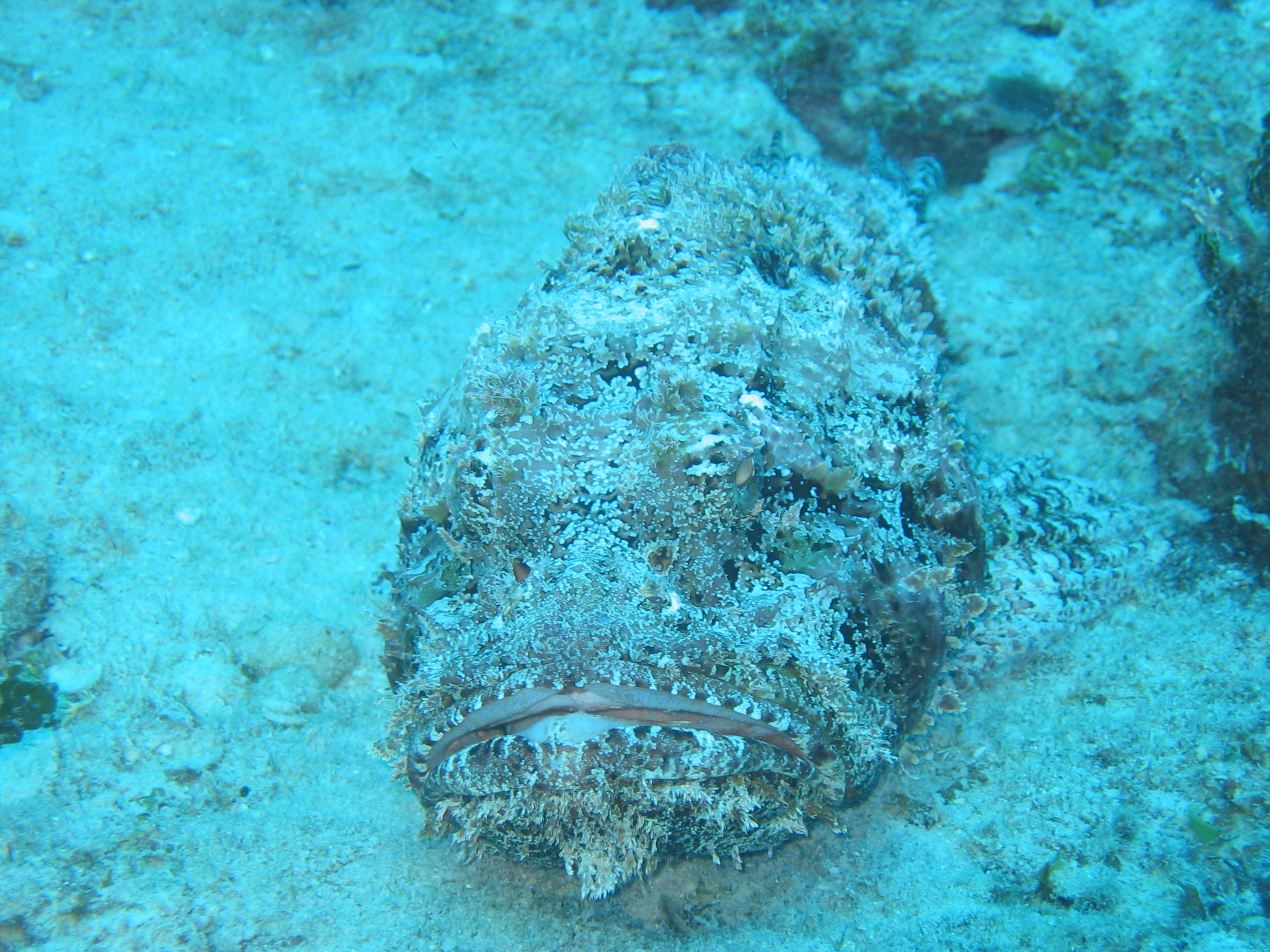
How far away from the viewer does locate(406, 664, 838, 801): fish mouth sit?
7.55 ft

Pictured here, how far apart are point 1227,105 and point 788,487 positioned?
195 inches

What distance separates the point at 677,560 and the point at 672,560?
21mm

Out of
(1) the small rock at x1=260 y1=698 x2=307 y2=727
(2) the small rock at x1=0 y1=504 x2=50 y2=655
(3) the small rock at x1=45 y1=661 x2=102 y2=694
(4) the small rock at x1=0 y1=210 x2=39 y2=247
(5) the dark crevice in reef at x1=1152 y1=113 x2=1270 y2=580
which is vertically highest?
(5) the dark crevice in reef at x1=1152 y1=113 x2=1270 y2=580

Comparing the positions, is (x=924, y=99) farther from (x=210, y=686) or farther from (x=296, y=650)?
(x=210, y=686)

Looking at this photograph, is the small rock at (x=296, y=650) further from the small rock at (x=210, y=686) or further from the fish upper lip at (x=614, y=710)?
the fish upper lip at (x=614, y=710)

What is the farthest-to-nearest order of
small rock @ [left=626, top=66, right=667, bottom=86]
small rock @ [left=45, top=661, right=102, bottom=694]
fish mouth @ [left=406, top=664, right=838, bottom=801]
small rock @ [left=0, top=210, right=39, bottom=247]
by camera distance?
small rock @ [left=626, top=66, right=667, bottom=86]
small rock @ [left=0, top=210, right=39, bottom=247]
small rock @ [left=45, top=661, right=102, bottom=694]
fish mouth @ [left=406, top=664, right=838, bottom=801]

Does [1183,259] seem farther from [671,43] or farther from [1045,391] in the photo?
[671,43]

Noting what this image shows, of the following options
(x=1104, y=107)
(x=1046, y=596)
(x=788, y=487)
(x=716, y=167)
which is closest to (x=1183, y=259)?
(x=1104, y=107)

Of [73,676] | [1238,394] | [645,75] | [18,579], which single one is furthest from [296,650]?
[645,75]

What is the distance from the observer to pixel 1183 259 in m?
5.32

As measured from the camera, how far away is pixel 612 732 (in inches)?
91.0

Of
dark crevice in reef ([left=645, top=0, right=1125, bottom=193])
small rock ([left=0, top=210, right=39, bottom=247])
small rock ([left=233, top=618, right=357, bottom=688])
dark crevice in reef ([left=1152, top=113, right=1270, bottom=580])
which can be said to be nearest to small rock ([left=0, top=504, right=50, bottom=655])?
small rock ([left=233, top=618, right=357, bottom=688])

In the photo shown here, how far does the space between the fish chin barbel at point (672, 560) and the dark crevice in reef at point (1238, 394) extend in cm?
164

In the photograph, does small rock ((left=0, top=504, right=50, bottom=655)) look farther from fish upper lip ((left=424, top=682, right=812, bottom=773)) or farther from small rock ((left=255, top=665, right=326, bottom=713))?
fish upper lip ((left=424, top=682, right=812, bottom=773))
